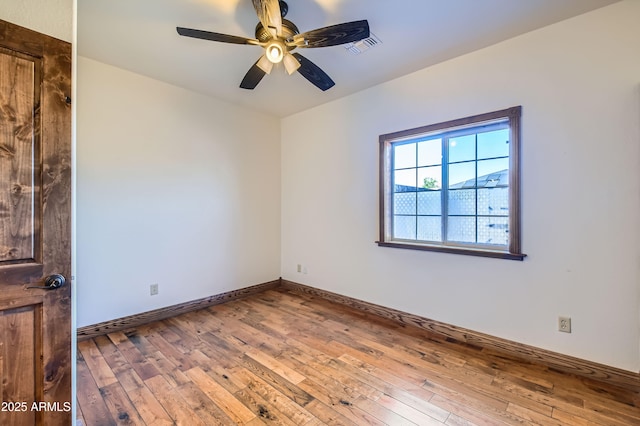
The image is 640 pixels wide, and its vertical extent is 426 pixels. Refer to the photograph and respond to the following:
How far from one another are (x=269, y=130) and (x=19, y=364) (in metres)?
3.68

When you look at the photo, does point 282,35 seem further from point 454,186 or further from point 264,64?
point 454,186

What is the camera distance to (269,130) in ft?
14.1

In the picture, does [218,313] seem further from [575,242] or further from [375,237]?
[575,242]

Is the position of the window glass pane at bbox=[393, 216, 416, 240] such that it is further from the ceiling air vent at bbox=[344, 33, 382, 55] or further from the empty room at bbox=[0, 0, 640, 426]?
the ceiling air vent at bbox=[344, 33, 382, 55]

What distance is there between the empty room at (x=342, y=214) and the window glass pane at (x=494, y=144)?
0.07ft

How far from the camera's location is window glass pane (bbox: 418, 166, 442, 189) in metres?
2.94

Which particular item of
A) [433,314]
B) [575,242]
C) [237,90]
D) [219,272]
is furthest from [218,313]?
[575,242]

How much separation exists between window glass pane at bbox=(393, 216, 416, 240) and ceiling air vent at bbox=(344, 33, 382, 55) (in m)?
1.77

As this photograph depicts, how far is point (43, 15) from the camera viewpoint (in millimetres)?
1295

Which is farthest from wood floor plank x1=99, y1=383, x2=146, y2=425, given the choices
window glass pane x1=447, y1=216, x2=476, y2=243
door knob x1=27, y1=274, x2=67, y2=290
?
window glass pane x1=447, y1=216, x2=476, y2=243

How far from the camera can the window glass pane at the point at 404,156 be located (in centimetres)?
315

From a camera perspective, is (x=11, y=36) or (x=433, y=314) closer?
(x=11, y=36)

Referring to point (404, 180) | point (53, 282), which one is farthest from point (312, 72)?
point (53, 282)

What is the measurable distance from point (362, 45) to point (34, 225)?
257 cm
